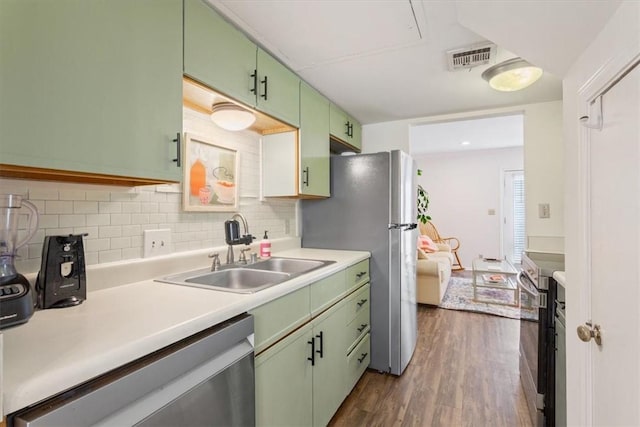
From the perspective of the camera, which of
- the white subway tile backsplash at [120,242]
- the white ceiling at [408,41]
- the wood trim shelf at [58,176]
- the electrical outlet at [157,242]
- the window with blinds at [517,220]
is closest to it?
the wood trim shelf at [58,176]

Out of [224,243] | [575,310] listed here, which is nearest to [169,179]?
[224,243]

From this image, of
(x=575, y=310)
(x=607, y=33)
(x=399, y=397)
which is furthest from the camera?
(x=399, y=397)

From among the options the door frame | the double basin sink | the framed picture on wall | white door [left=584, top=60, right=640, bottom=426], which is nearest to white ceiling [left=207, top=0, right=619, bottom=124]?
the door frame

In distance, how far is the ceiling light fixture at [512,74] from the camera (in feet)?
5.92

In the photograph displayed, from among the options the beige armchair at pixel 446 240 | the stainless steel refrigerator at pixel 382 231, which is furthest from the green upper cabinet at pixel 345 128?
the beige armchair at pixel 446 240

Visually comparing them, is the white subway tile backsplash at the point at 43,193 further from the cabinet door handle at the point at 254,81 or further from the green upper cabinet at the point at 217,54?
the cabinet door handle at the point at 254,81

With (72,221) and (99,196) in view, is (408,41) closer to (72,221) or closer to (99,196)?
(99,196)

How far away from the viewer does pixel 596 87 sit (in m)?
0.89

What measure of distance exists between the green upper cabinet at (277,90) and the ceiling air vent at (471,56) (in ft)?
3.06

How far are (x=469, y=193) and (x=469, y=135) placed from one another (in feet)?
5.56

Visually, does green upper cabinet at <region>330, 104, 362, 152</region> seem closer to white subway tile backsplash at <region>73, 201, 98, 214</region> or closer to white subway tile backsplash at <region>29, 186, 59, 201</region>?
white subway tile backsplash at <region>73, 201, 98, 214</region>

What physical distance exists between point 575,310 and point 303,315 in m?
1.04

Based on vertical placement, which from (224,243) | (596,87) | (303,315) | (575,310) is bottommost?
(303,315)

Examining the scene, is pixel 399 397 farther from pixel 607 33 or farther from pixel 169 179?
pixel 607 33
